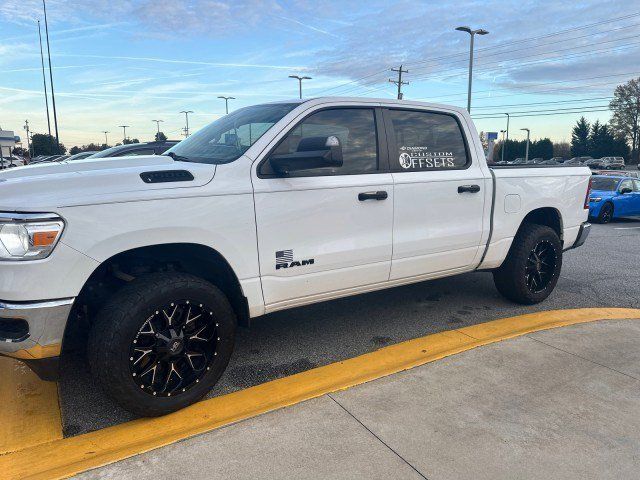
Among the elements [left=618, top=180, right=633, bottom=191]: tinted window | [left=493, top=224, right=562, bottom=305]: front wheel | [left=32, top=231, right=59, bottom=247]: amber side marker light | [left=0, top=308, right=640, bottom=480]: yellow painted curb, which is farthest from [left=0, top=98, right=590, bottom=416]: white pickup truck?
[left=618, top=180, right=633, bottom=191]: tinted window

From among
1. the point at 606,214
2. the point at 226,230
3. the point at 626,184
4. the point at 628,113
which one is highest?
the point at 628,113

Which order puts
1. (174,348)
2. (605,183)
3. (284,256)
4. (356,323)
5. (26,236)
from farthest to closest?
(605,183)
(356,323)
(284,256)
(174,348)
(26,236)

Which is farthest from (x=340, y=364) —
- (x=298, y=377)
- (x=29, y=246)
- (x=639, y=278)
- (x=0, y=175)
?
(x=639, y=278)

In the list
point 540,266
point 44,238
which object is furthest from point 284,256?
point 540,266

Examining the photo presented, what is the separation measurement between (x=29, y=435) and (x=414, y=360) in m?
2.53

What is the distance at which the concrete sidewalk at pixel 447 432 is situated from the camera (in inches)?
97.2

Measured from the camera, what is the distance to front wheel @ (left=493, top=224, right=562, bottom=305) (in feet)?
15.9

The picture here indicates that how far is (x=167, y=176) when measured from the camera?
293cm

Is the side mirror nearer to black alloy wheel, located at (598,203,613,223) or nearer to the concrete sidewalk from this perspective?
the concrete sidewalk

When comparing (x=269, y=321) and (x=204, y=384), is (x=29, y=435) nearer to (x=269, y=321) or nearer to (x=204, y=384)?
(x=204, y=384)

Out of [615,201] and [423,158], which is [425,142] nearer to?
[423,158]

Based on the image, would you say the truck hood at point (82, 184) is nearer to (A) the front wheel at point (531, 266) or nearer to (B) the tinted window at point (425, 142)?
(B) the tinted window at point (425, 142)

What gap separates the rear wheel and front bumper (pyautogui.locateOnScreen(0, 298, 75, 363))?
1361 centimetres

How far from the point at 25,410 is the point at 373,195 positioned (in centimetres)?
268
